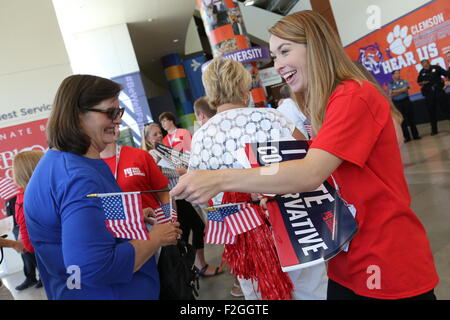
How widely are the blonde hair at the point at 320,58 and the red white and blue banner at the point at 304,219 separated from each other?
152 mm

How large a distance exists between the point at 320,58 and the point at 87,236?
0.90 meters

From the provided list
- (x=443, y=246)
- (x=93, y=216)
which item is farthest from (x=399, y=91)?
(x=93, y=216)

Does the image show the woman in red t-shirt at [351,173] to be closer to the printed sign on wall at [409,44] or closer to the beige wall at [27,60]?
the beige wall at [27,60]

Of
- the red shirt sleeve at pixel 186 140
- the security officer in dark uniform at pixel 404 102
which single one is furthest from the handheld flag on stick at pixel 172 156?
the security officer in dark uniform at pixel 404 102

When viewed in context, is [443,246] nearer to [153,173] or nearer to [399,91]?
[153,173]

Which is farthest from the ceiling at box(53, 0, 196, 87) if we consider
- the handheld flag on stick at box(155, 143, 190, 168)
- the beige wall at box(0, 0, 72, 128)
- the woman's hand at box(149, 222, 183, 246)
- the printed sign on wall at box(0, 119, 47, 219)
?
the woman's hand at box(149, 222, 183, 246)

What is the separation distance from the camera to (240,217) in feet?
5.72

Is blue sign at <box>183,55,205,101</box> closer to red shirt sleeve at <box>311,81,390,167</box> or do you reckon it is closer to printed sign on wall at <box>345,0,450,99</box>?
printed sign on wall at <box>345,0,450,99</box>

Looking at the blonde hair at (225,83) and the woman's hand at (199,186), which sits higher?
the blonde hair at (225,83)

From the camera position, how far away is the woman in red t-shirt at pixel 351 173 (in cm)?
98

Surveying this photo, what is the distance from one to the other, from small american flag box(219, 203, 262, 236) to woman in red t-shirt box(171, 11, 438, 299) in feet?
1.89

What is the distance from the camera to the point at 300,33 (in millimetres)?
1166

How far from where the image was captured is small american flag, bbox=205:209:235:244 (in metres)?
1.75

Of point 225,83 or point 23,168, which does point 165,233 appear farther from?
point 23,168
